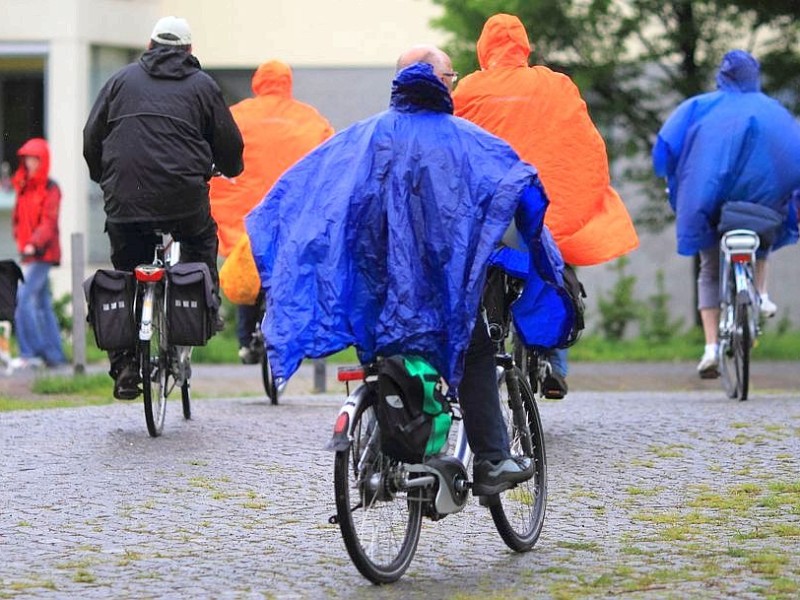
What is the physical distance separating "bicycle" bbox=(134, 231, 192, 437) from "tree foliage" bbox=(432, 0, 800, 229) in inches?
382

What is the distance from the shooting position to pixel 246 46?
2661 cm

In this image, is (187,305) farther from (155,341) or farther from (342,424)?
(342,424)

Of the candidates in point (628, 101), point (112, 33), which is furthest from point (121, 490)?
point (112, 33)

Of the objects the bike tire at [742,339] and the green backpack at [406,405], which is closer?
the green backpack at [406,405]

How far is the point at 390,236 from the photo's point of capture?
238 inches

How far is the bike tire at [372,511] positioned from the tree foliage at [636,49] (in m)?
13.4

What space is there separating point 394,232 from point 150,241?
4170 millimetres

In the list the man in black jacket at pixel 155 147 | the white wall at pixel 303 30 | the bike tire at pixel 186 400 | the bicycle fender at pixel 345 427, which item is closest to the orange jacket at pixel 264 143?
the bike tire at pixel 186 400

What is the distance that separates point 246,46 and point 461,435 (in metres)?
20.6

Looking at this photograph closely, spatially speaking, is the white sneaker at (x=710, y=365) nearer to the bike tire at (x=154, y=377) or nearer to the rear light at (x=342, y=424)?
the bike tire at (x=154, y=377)

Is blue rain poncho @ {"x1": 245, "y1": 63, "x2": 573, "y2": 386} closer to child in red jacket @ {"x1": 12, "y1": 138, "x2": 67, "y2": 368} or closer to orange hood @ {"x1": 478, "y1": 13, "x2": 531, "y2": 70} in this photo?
orange hood @ {"x1": 478, "y1": 13, "x2": 531, "y2": 70}

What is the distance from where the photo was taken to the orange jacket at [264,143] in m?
12.9

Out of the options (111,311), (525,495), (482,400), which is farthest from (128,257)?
(482,400)

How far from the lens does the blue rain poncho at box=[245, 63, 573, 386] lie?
236 inches
